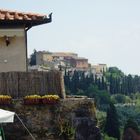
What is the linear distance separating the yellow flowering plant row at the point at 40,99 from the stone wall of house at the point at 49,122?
0.36 ft

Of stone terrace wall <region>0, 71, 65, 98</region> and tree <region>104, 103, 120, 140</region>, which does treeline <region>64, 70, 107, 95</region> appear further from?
stone terrace wall <region>0, 71, 65, 98</region>

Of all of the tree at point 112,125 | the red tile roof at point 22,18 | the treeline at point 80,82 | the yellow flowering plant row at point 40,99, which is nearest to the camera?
the yellow flowering plant row at point 40,99

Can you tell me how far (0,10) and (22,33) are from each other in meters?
1.25

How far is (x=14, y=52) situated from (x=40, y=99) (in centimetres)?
369

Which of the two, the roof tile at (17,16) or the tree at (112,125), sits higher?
the roof tile at (17,16)

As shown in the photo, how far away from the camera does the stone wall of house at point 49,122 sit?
13242 millimetres

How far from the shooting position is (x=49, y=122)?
13375 mm

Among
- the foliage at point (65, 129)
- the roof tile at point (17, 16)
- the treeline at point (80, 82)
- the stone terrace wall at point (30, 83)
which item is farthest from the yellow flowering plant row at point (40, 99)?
the treeline at point (80, 82)

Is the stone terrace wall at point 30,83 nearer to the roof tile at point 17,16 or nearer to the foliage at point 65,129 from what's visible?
the foliage at point 65,129

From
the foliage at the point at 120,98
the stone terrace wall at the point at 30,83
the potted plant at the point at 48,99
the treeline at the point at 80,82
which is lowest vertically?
the foliage at the point at 120,98

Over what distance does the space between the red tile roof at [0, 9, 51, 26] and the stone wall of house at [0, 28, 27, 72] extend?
0.41 meters

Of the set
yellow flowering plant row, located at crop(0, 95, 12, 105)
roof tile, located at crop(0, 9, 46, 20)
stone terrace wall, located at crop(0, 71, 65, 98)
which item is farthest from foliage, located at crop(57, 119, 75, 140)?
roof tile, located at crop(0, 9, 46, 20)

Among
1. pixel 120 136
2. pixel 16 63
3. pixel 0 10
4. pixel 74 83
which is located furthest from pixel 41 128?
pixel 74 83

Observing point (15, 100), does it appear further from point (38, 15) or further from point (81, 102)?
point (38, 15)
